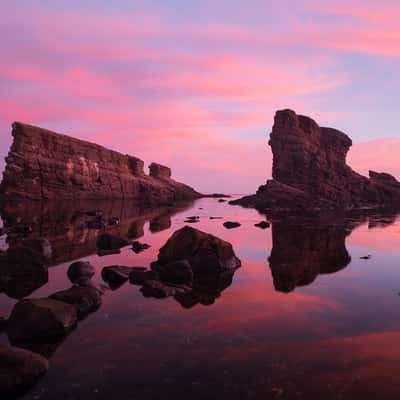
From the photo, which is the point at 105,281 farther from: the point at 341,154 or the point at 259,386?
the point at 341,154

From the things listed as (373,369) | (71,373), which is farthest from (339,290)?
(71,373)

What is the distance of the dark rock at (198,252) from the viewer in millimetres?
19812

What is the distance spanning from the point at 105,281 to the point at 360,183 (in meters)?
117

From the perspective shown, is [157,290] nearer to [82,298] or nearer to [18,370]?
[82,298]

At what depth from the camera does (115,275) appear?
57.9 ft

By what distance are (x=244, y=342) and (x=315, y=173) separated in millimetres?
106355

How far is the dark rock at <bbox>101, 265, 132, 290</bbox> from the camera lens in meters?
17.3

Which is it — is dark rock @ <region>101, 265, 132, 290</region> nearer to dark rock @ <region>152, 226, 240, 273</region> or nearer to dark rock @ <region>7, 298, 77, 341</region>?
dark rock @ <region>152, 226, 240, 273</region>

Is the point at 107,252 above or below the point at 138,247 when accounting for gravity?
below

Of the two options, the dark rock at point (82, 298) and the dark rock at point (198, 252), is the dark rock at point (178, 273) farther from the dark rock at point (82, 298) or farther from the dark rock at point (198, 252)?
the dark rock at point (82, 298)

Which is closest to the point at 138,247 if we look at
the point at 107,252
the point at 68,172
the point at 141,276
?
A: the point at 107,252

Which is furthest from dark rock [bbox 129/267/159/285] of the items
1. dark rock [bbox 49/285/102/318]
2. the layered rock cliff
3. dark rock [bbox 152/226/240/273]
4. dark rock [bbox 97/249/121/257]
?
the layered rock cliff

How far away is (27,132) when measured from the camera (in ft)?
299

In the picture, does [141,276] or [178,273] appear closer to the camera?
[141,276]
